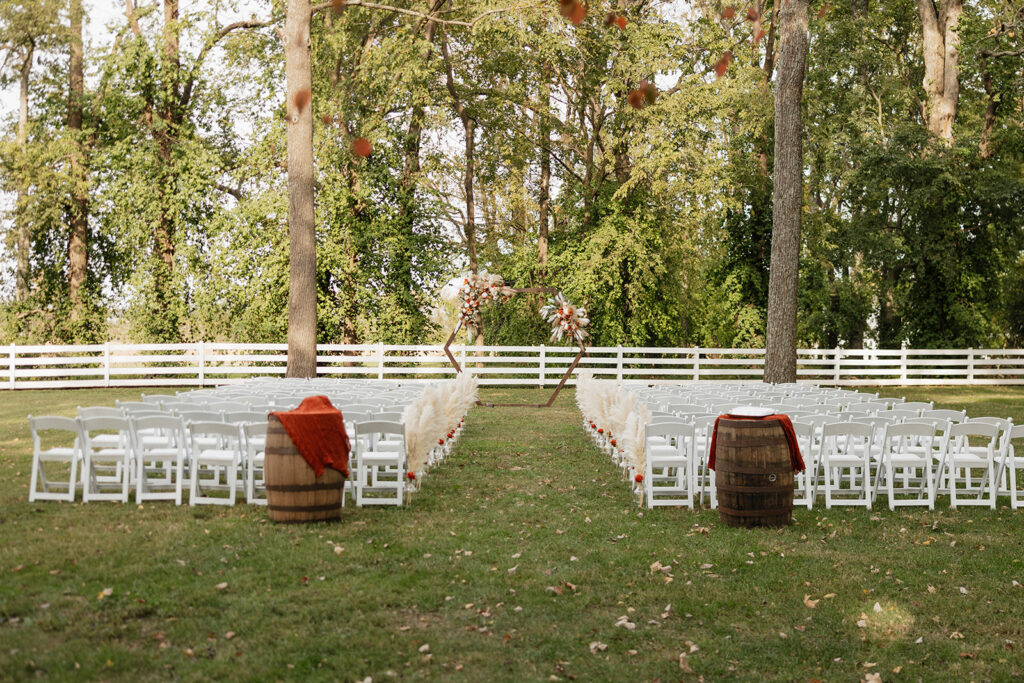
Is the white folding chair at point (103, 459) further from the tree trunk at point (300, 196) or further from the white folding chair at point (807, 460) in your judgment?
the tree trunk at point (300, 196)

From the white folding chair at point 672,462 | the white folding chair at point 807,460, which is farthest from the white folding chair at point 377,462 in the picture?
the white folding chair at point 807,460

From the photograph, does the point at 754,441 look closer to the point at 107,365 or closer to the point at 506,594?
the point at 506,594

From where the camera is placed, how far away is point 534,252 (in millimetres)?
26672

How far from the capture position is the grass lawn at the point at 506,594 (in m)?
4.49

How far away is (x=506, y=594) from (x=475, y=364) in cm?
1903

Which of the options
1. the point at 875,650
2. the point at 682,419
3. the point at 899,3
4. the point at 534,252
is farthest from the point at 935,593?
the point at 899,3

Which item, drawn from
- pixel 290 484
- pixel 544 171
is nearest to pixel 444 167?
pixel 544 171

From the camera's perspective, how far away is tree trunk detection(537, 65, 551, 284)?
26.3 meters

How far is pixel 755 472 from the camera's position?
24.0 feet

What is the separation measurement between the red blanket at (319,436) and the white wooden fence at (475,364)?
14670 millimetres

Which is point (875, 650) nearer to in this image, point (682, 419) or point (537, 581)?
point (537, 581)

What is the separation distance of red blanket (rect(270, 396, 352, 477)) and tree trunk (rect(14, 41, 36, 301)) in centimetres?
2167

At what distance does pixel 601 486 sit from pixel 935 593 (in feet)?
13.4

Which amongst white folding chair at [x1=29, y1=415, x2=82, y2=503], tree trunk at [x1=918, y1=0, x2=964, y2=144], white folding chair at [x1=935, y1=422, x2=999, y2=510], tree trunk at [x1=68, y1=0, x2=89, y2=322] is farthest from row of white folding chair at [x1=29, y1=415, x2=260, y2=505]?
tree trunk at [x1=918, y1=0, x2=964, y2=144]
